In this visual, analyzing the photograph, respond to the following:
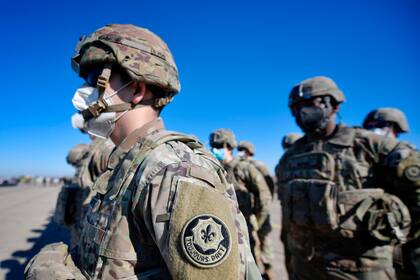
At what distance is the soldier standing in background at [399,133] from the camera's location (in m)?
3.42

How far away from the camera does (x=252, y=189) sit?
625cm

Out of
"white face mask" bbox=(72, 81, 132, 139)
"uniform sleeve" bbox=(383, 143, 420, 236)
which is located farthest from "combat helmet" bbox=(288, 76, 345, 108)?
"white face mask" bbox=(72, 81, 132, 139)

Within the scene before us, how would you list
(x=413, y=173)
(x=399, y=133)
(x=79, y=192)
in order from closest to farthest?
1. (x=413, y=173)
2. (x=79, y=192)
3. (x=399, y=133)

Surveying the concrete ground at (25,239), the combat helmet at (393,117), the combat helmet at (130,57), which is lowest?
the concrete ground at (25,239)

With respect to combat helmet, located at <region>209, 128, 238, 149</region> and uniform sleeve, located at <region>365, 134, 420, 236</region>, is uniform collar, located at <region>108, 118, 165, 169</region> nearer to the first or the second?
uniform sleeve, located at <region>365, 134, 420, 236</region>

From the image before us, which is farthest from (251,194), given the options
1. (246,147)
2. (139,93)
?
(139,93)

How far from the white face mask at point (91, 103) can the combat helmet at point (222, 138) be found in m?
5.38

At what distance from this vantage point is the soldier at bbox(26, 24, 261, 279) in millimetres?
1005

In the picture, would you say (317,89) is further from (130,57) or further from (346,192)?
(130,57)

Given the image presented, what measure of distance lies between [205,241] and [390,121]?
5.72m

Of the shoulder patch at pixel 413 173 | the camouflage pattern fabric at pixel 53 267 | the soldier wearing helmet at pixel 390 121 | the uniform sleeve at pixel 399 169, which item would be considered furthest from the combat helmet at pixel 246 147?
the camouflage pattern fabric at pixel 53 267

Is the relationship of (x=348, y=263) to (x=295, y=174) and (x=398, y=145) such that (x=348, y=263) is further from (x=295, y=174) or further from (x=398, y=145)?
(x=398, y=145)

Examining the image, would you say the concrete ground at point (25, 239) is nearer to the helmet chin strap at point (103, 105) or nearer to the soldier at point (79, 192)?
the soldier at point (79, 192)

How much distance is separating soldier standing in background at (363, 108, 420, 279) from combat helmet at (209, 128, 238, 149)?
318cm
